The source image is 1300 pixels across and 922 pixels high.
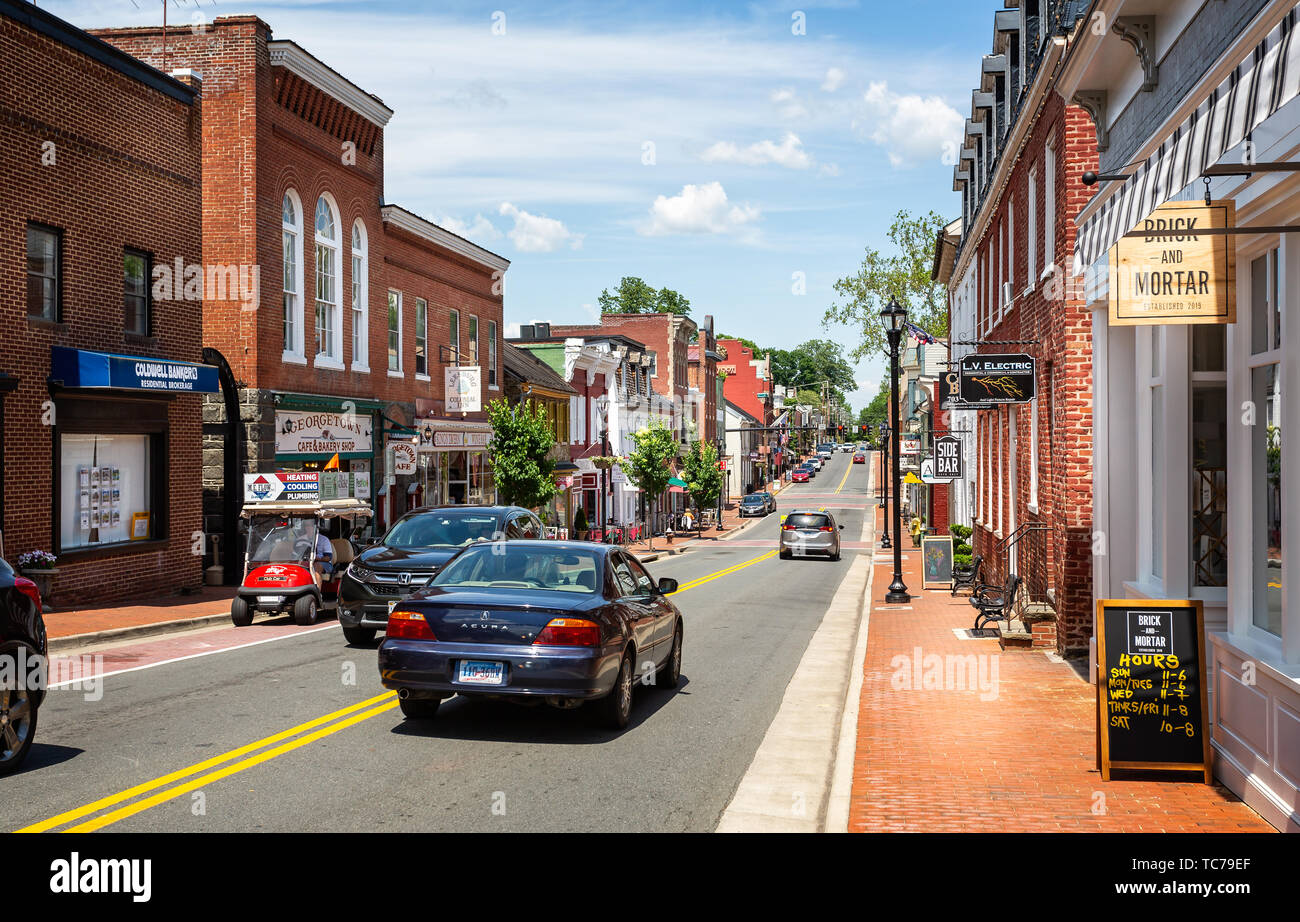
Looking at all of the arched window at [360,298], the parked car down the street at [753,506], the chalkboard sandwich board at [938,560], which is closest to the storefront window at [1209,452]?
the chalkboard sandwich board at [938,560]

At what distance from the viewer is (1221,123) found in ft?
22.8

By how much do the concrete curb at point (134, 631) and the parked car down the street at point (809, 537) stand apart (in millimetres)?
23438

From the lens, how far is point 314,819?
691cm

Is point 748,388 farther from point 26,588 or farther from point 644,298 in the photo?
point 26,588

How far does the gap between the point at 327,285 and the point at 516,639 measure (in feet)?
73.7

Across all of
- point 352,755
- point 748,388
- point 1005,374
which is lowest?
point 352,755

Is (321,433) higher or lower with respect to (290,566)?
higher

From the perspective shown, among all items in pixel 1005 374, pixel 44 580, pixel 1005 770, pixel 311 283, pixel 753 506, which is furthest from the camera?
pixel 753 506

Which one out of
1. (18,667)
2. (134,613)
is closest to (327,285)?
(134,613)

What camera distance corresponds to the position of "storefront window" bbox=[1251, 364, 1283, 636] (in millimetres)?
7531

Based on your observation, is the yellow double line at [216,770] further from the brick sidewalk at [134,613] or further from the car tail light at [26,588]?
the brick sidewalk at [134,613]

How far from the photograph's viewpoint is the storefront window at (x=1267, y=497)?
24.7 ft

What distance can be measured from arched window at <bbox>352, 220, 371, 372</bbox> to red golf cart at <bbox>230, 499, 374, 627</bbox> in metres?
11.6

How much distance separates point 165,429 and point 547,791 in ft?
53.7
